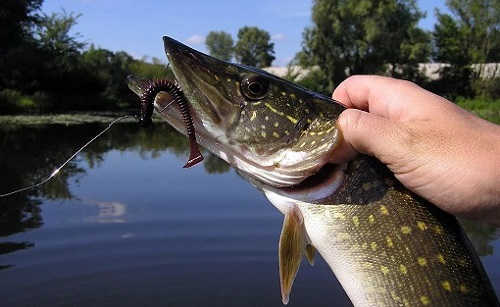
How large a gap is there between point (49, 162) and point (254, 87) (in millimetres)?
9432

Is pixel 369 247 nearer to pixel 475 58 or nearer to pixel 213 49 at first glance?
pixel 475 58

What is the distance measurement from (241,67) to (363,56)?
38.4 metres

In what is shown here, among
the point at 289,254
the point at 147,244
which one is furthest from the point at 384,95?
the point at 147,244

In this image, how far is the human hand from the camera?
1.96 m

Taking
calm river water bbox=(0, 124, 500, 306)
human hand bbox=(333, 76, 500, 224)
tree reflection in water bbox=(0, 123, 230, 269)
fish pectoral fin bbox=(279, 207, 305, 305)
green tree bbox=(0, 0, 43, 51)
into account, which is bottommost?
tree reflection in water bbox=(0, 123, 230, 269)

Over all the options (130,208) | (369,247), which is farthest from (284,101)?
(130,208)

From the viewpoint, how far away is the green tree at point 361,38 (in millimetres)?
38031

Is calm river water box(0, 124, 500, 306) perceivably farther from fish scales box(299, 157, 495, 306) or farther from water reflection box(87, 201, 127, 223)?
fish scales box(299, 157, 495, 306)

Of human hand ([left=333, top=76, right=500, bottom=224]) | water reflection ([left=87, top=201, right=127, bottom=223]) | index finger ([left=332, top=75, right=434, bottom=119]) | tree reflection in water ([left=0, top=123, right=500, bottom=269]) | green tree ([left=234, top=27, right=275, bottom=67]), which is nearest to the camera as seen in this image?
human hand ([left=333, top=76, right=500, bottom=224])

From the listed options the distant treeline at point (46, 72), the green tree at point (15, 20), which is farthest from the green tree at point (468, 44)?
the green tree at point (15, 20)

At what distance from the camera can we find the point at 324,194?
216 cm

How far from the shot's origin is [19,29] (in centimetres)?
3022

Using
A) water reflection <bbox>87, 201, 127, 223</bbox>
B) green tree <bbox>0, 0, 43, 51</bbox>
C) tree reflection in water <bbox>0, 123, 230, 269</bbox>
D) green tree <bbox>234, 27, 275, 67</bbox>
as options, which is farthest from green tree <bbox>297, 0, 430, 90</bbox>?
green tree <bbox>234, 27, 275, 67</bbox>

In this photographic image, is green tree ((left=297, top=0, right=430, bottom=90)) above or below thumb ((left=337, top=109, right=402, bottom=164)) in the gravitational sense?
above
